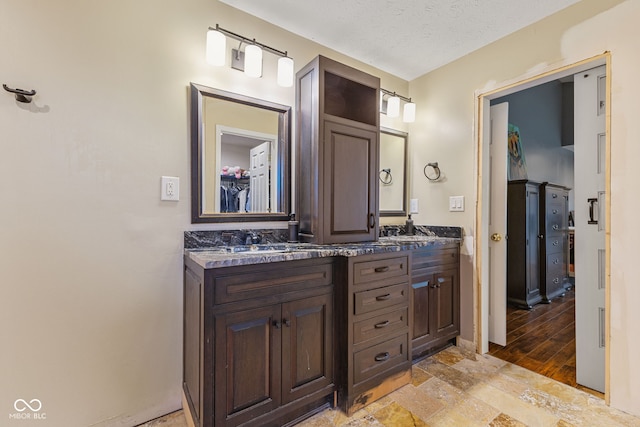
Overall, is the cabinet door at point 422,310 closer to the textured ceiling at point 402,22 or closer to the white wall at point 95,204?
the white wall at point 95,204

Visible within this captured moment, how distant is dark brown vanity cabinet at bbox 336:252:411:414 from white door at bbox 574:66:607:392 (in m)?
1.13

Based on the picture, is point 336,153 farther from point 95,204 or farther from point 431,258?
point 95,204

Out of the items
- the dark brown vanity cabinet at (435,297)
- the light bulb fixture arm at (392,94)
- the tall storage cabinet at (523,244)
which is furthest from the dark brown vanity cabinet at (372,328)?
the tall storage cabinet at (523,244)

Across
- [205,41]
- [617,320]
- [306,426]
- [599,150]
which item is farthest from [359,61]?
[306,426]

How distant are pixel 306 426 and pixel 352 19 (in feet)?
8.18

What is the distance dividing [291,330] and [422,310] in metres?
1.15

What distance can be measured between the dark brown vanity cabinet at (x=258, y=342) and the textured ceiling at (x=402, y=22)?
1.60 m

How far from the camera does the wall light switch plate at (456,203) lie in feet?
8.03

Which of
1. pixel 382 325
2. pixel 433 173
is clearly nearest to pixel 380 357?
pixel 382 325

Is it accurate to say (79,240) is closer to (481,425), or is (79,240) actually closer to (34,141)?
(34,141)

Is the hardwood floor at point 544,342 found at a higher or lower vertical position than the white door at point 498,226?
lower

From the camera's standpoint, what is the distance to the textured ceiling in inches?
71.9

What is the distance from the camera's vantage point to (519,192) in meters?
3.40

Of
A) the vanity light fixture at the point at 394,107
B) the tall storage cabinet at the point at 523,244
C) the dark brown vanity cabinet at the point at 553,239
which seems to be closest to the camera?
the vanity light fixture at the point at 394,107
